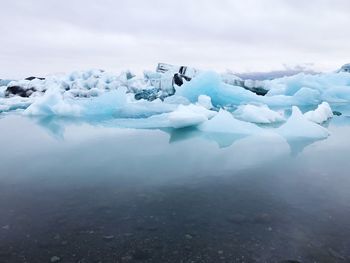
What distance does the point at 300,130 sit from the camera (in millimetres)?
6730

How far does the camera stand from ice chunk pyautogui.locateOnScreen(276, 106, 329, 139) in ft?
21.9

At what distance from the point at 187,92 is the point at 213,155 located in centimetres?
876

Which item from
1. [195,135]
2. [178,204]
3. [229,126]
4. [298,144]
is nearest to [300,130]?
[298,144]

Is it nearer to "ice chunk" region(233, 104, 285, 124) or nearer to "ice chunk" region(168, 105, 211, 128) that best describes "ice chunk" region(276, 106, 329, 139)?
"ice chunk" region(168, 105, 211, 128)

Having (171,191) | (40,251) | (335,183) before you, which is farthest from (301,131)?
(40,251)

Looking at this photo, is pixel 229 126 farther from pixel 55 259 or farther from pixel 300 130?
pixel 55 259

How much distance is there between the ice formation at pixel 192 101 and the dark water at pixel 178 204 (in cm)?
200

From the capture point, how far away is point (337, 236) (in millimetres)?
2592

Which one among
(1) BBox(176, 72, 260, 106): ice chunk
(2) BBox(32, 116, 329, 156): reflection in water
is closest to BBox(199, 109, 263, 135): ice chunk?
(2) BBox(32, 116, 329, 156): reflection in water

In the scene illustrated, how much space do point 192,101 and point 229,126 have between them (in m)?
6.77

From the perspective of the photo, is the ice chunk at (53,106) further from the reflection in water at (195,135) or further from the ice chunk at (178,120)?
the ice chunk at (178,120)

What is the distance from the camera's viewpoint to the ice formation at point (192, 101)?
25.5 ft

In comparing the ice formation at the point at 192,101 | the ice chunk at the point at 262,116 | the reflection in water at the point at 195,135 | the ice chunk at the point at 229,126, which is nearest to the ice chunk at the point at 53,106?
the ice formation at the point at 192,101

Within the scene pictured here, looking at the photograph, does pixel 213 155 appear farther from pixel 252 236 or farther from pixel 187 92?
pixel 187 92
